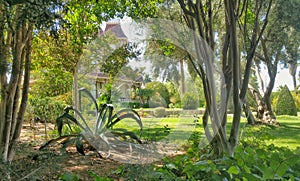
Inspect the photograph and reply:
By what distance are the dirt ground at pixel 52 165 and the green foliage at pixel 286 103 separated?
662cm

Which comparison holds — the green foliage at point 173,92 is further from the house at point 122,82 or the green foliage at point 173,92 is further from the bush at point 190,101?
the house at point 122,82

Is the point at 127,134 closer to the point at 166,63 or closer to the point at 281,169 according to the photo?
the point at 166,63

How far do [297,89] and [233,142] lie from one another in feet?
30.0

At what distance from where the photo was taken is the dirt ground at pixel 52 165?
5.00 feet

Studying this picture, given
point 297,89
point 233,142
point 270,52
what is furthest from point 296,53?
point 233,142

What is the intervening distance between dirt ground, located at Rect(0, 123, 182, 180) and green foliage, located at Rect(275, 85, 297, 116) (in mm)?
6620

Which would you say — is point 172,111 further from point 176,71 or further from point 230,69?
point 230,69

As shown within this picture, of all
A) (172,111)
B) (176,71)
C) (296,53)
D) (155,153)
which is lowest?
(155,153)

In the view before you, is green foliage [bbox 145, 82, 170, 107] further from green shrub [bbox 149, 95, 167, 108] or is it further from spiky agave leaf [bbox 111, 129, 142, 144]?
spiky agave leaf [bbox 111, 129, 142, 144]

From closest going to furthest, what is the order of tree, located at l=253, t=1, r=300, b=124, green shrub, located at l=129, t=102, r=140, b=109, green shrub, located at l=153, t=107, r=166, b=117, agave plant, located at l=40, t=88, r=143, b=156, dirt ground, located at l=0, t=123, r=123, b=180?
dirt ground, located at l=0, t=123, r=123, b=180, green shrub, located at l=129, t=102, r=140, b=109, green shrub, located at l=153, t=107, r=166, b=117, agave plant, located at l=40, t=88, r=143, b=156, tree, located at l=253, t=1, r=300, b=124

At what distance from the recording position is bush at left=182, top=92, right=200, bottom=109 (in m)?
2.85

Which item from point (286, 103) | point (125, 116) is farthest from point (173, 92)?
point (286, 103)

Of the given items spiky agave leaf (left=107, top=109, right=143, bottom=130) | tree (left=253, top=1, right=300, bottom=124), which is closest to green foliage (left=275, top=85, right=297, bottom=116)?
tree (left=253, top=1, right=300, bottom=124)

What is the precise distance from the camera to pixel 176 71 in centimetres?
287
